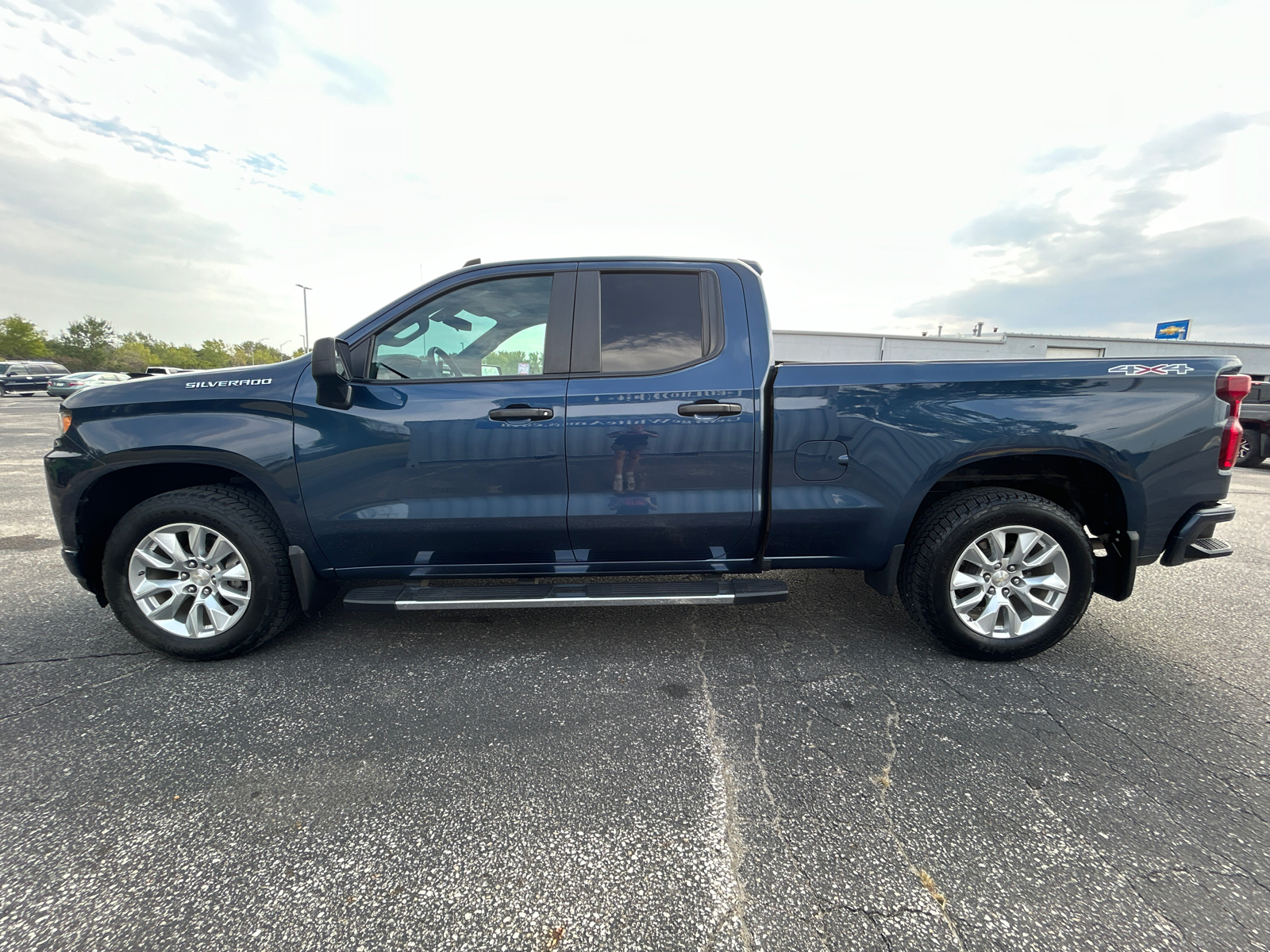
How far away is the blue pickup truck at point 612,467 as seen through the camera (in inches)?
106

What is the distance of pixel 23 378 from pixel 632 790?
1781 inches

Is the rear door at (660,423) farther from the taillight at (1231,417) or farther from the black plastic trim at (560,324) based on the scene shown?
the taillight at (1231,417)

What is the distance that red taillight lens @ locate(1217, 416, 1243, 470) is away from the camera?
8.73ft

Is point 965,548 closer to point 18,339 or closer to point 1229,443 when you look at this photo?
point 1229,443

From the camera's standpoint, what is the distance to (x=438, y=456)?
8.89 feet

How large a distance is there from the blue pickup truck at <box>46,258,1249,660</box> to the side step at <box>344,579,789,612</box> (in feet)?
0.05

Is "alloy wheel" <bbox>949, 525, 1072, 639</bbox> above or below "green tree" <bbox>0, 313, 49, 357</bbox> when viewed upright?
below

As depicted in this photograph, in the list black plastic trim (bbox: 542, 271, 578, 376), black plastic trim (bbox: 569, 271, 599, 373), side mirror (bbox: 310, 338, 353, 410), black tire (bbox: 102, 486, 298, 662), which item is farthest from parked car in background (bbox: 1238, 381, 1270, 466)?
black tire (bbox: 102, 486, 298, 662)

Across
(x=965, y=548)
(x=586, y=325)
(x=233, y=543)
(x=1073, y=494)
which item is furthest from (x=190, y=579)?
(x=1073, y=494)

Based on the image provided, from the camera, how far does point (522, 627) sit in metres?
3.23

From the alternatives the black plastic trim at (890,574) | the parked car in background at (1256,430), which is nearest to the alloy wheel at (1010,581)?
the black plastic trim at (890,574)

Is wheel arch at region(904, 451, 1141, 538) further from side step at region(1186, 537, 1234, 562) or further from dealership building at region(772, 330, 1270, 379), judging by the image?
dealership building at region(772, 330, 1270, 379)

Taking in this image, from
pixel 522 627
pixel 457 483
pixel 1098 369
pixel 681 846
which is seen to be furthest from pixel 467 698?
pixel 1098 369

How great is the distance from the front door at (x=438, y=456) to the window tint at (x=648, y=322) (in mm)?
227
